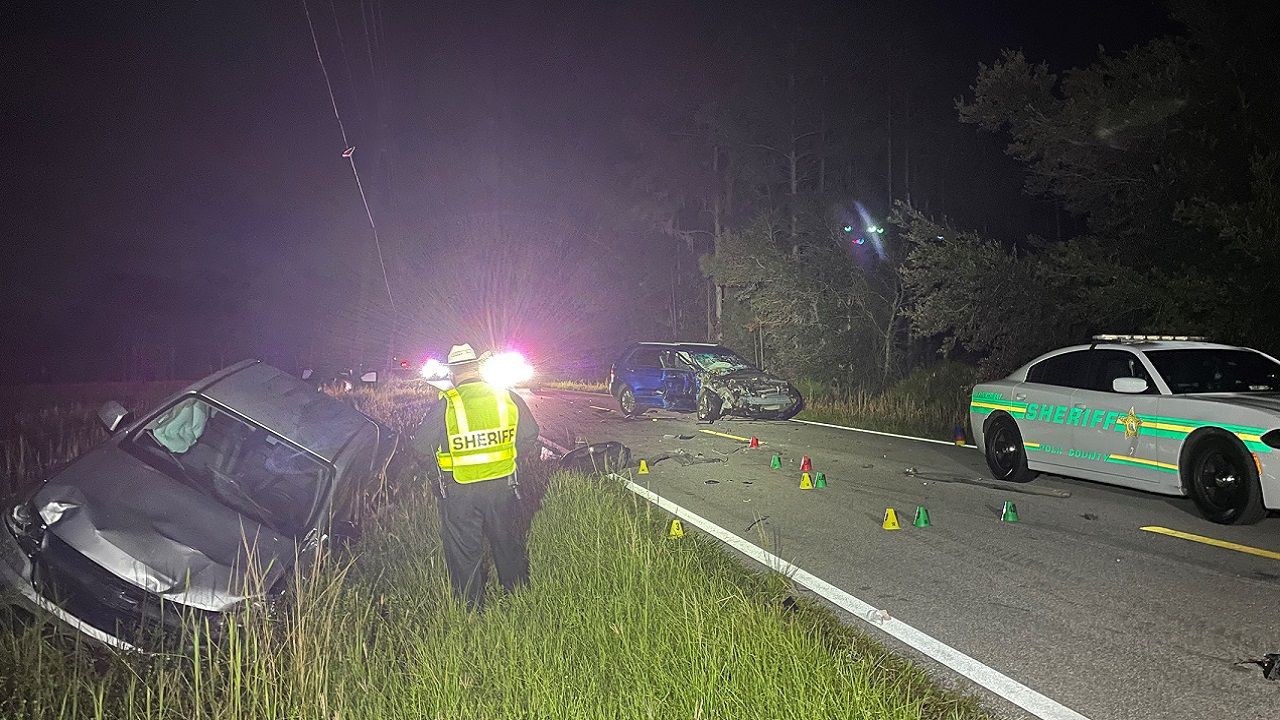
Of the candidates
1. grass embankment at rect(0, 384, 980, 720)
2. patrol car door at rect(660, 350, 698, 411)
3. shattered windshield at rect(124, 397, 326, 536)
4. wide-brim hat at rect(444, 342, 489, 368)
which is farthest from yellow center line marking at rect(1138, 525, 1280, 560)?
patrol car door at rect(660, 350, 698, 411)

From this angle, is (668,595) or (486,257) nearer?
(668,595)

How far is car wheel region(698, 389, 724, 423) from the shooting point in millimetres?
19031

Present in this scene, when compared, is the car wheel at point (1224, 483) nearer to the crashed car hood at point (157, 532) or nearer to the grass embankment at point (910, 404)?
the crashed car hood at point (157, 532)

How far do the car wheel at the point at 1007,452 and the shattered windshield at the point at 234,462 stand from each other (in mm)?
7393

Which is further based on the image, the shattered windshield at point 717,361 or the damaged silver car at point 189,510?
the shattered windshield at point 717,361

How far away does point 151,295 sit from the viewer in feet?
238

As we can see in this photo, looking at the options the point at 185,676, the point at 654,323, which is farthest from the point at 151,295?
the point at 185,676

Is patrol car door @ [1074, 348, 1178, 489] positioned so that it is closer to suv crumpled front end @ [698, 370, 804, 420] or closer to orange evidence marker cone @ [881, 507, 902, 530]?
orange evidence marker cone @ [881, 507, 902, 530]

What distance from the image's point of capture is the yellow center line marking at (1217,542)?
6645 mm

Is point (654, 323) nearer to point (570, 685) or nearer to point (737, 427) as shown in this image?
point (737, 427)

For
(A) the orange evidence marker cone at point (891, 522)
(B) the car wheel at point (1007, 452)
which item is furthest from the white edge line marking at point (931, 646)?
(B) the car wheel at point (1007, 452)

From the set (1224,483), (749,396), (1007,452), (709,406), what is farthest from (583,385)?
(1224,483)

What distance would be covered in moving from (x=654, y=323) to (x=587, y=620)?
165ft

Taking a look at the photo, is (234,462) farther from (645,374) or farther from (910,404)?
(910,404)
